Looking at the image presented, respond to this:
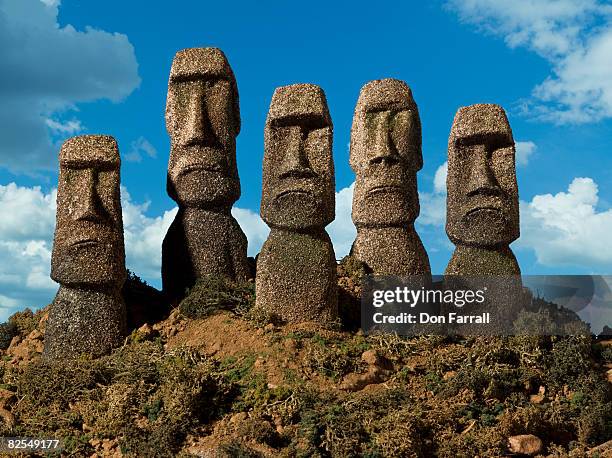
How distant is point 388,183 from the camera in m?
17.9

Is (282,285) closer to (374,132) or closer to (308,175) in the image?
(308,175)

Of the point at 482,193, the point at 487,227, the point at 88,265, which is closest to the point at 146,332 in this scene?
the point at 88,265

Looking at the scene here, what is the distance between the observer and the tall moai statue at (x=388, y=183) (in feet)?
58.7

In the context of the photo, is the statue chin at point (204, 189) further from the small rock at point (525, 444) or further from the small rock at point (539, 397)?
the small rock at point (525, 444)

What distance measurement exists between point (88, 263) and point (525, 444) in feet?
26.2

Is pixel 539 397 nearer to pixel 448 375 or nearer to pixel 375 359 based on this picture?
pixel 448 375

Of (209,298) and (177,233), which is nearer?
(209,298)

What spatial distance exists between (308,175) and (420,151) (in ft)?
10.1

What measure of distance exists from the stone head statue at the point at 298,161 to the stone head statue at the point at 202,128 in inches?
43.8

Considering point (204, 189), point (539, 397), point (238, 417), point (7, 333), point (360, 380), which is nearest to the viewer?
point (238, 417)

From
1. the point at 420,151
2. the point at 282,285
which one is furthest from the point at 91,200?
the point at 420,151

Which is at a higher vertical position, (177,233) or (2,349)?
(177,233)

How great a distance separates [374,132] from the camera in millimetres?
18203

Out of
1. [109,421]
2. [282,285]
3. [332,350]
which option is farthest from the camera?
[282,285]
